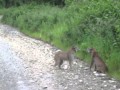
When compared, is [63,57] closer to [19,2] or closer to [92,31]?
[92,31]

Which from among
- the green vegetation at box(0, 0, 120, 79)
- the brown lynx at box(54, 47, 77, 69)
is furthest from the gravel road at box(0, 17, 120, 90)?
the green vegetation at box(0, 0, 120, 79)

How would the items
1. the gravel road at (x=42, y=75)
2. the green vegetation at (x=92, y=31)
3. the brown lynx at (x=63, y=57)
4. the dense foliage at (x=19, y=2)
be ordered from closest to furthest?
the gravel road at (x=42, y=75)
the green vegetation at (x=92, y=31)
the brown lynx at (x=63, y=57)
the dense foliage at (x=19, y=2)

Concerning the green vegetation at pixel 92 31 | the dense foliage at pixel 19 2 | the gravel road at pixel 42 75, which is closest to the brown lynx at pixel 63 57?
the gravel road at pixel 42 75

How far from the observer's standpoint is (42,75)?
39.0ft

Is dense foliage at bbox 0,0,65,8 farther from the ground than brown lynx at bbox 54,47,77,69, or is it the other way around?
dense foliage at bbox 0,0,65,8

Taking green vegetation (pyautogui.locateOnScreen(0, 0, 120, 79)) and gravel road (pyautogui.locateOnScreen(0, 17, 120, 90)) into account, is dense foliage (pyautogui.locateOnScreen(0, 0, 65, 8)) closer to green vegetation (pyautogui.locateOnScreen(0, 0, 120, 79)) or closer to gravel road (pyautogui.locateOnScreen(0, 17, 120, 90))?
green vegetation (pyautogui.locateOnScreen(0, 0, 120, 79))

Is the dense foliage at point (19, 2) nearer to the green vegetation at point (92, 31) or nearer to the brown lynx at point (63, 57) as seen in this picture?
the green vegetation at point (92, 31)

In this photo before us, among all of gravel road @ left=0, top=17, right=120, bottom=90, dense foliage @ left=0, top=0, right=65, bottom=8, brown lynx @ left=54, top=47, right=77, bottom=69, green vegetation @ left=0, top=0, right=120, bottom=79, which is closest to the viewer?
gravel road @ left=0, top=17, right=120, bottom=90

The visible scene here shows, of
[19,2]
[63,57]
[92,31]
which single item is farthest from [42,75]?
[19,2]

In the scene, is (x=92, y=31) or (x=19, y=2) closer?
(x=92, y=31)

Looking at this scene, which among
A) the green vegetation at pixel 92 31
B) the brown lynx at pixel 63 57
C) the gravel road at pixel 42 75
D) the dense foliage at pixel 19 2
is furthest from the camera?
the dense foliage at pixel 19 2

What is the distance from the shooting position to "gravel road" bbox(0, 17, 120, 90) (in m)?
10.5

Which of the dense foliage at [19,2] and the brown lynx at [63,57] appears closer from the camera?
the brown lynx at [63,57]

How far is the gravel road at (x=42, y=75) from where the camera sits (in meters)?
10.5
